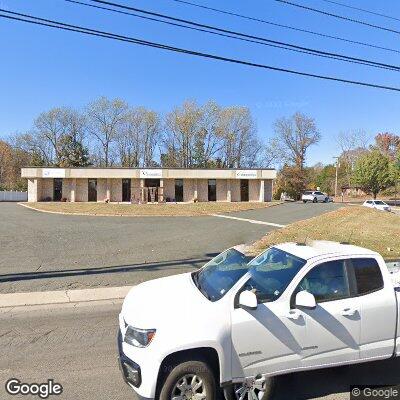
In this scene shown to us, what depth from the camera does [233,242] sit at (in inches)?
603

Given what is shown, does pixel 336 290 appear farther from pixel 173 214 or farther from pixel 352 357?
pixel 173 214

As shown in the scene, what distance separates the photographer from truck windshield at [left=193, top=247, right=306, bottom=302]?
3.94 metres

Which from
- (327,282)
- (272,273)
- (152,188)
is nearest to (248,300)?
(272,273)

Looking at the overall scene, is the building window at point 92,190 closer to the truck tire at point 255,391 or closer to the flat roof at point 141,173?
the flat roof at point 141,173

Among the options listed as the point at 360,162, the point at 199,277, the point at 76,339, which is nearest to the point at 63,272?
the point at 76,339

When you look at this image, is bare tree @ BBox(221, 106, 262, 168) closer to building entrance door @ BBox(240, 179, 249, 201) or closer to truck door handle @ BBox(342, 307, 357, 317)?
building entrance door @ BBox(240, 179, 249, 201)

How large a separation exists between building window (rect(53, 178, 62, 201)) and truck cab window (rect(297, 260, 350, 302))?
144 feet

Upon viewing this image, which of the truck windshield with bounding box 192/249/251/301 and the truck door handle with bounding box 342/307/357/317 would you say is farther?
the truck windshield with bounding box 192/249/251/301

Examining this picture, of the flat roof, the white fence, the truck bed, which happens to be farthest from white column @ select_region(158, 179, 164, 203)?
the truck bed

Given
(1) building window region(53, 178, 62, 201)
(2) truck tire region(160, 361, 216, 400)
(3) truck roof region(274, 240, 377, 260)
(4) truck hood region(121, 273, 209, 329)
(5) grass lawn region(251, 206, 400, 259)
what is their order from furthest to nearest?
1. (1) building window region(53, 178, 62, 201)
2. (5) grass lawn region(251, 206, 400, 259)
3. (3) truck roof region(274, 240, 377, 260)
4. (4) truck hood region(121, 273, 209, 329)
5. (2) truck tire region(160, 361, 216, 400)

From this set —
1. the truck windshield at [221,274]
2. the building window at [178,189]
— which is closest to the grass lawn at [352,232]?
the truck windshield at [221,274]

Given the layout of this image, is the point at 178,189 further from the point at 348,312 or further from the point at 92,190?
the point at 348,312

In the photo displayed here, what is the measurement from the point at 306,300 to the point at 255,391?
3.58 ft

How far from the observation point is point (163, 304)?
3.81m
